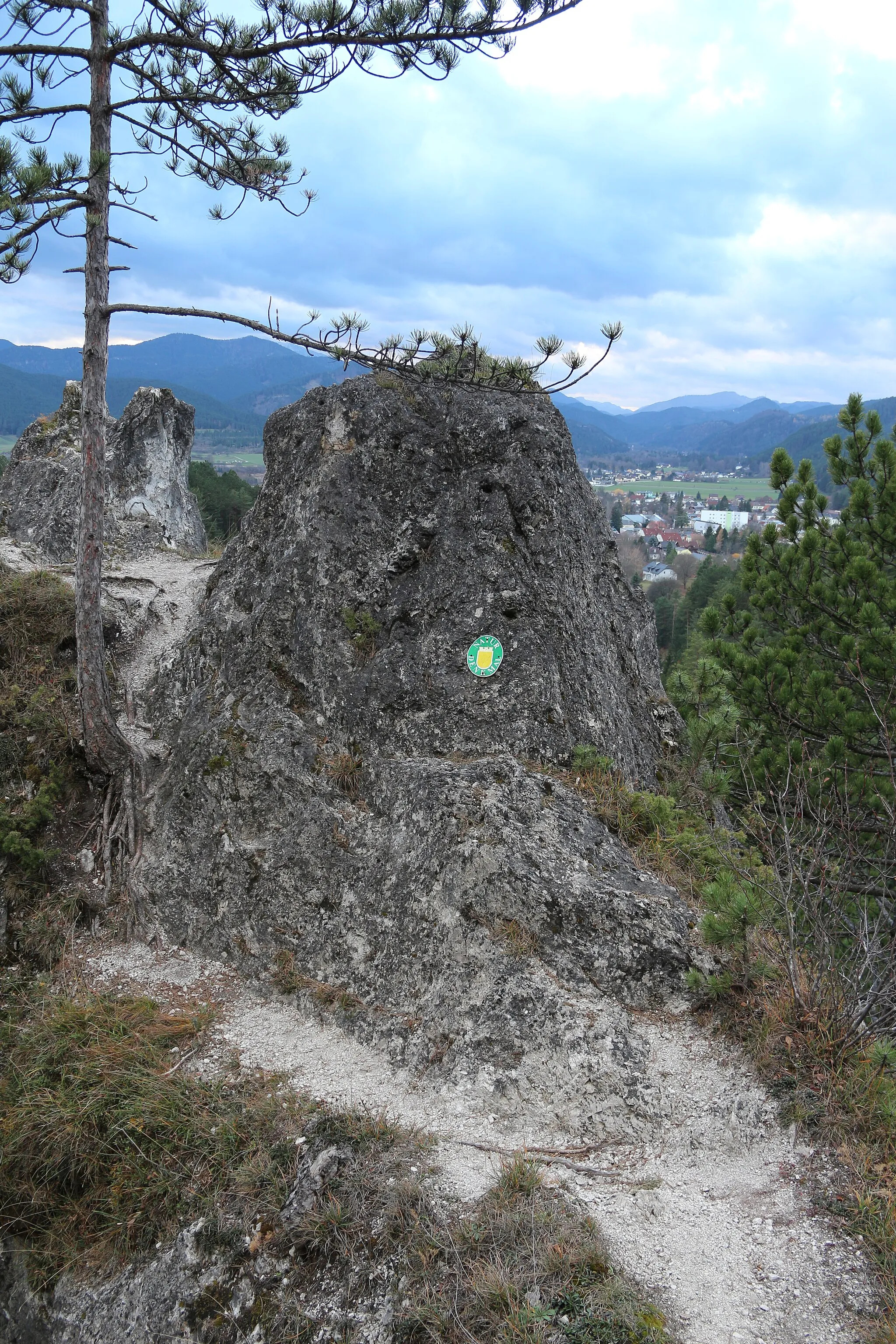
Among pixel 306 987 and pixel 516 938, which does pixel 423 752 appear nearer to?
pixel 516 938

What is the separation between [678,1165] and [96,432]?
361 inches

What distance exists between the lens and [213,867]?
8.74 m

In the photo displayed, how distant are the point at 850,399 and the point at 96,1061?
12619 mm

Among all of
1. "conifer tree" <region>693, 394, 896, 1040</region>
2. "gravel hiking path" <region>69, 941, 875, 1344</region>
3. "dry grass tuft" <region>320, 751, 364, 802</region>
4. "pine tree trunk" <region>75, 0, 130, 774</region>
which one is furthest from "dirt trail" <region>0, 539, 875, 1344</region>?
"conifer tree" <region>693, 394, 896, 1040</region>

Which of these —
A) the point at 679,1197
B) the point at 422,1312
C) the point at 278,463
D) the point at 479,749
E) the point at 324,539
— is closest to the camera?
the point at 422,1312

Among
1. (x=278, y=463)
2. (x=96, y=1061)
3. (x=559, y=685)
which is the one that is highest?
(x=278, y=463)

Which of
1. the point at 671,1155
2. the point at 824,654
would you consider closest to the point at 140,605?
the point at 824,654

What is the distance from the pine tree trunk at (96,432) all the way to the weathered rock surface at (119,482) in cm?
734

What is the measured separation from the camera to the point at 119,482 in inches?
735

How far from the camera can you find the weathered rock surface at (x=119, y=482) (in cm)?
1591

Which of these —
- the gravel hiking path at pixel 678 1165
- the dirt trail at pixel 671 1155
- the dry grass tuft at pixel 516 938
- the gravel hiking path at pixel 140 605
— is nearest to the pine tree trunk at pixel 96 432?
the gravel hiking path at pixel 140 605

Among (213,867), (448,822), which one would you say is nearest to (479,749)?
(448,822)

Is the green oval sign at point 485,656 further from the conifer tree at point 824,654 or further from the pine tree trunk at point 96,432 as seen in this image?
the pine tree trunk at point 96,432

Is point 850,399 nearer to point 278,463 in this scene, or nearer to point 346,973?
point 278,463
